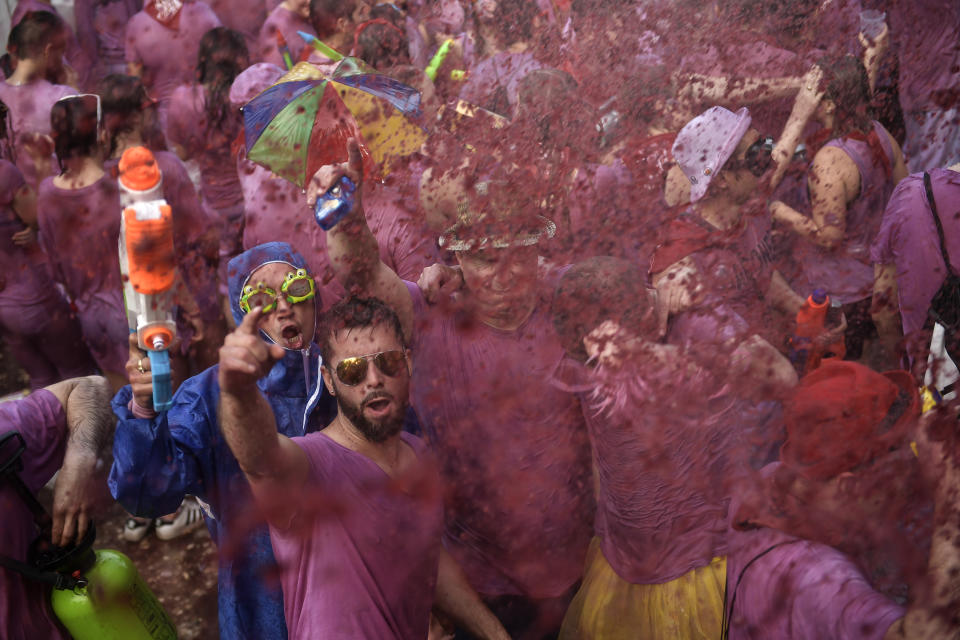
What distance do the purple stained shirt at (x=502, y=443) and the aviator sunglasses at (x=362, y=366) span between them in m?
0.24

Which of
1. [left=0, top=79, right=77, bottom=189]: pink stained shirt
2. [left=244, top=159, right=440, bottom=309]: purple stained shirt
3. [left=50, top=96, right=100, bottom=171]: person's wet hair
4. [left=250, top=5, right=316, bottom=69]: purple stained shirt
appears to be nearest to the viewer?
[left=244, top=159, right=440, bottom=309]: purple stained shirt

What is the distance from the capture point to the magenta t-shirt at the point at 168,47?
2889 mm

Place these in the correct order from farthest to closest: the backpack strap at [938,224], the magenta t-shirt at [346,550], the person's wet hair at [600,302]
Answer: the backpack strap at [938,224], the person's wet hair at [600,302], the magenta t-shirt at [346,550]

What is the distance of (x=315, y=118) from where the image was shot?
156 centimetres

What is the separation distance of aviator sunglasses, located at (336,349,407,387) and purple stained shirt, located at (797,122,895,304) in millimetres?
1142


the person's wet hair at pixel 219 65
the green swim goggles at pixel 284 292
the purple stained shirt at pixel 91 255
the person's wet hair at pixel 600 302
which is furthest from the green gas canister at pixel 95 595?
the person's wet hair at pixel 219 65

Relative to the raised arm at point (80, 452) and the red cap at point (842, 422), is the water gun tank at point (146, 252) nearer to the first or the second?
the raised arm at point (80, 452)

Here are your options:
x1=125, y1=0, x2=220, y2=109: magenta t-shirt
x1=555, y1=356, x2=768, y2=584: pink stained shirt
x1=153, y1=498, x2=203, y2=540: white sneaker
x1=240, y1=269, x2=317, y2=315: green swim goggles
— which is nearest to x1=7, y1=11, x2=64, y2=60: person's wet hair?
x1=125, y1=0, x2=220, y2=109: magenta t-shirt

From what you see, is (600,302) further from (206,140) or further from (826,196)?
(206,140)

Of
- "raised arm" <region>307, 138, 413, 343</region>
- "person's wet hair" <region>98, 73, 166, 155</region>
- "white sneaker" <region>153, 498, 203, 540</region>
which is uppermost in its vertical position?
"raised arm" <region>307, 138, 413, 343</region>

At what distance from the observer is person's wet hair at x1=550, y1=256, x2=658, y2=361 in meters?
1.57

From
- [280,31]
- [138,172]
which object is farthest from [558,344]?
[280,31]

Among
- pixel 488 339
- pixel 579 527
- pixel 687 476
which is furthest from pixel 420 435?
pixel 687 476

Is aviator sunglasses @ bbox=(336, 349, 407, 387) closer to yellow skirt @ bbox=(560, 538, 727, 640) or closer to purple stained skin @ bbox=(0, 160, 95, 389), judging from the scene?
yellow skirt @ bbox=(560, 538, 727, 640)
